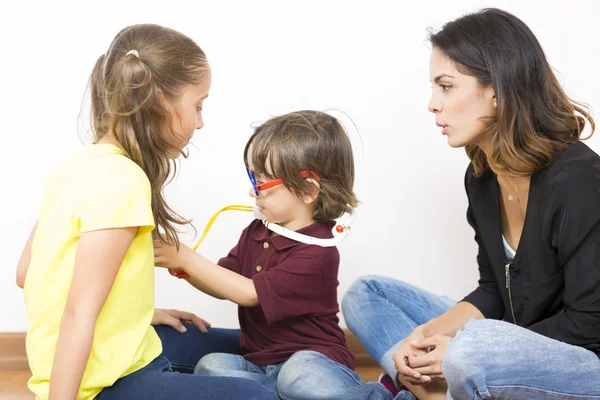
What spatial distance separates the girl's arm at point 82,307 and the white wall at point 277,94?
0.94 meters

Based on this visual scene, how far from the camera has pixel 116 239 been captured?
4.03ft

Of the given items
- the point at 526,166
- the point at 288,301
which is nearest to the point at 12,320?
the point at 288,301

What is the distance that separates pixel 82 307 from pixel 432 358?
76 cm

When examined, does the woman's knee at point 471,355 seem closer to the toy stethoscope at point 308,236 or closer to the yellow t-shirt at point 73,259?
the toy stethoscope at point 308,236

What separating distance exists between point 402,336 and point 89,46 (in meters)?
1.17

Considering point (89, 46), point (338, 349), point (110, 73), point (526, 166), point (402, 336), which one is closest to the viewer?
point (110, 73)

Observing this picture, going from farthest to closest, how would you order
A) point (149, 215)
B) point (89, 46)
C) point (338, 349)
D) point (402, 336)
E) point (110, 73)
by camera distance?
point (89, 46) < point (402, 336) < point (338, 349) < point (110, 73) < point (149, 215)

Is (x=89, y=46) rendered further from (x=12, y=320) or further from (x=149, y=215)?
(x=149, y=215)

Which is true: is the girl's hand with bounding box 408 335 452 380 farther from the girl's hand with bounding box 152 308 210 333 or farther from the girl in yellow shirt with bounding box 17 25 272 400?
the girl's hand with bounding box 152 308 210 333

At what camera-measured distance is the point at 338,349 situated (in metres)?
1.72

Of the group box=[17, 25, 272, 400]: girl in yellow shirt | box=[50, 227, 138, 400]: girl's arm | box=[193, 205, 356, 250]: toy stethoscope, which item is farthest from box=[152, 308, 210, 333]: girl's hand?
box=[50, 227, 138, 400]: girl's arm

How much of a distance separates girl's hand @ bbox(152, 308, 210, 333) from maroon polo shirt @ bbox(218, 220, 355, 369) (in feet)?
0.45

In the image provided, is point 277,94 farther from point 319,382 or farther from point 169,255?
point 319,382

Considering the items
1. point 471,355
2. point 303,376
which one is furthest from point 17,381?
point 471,355
